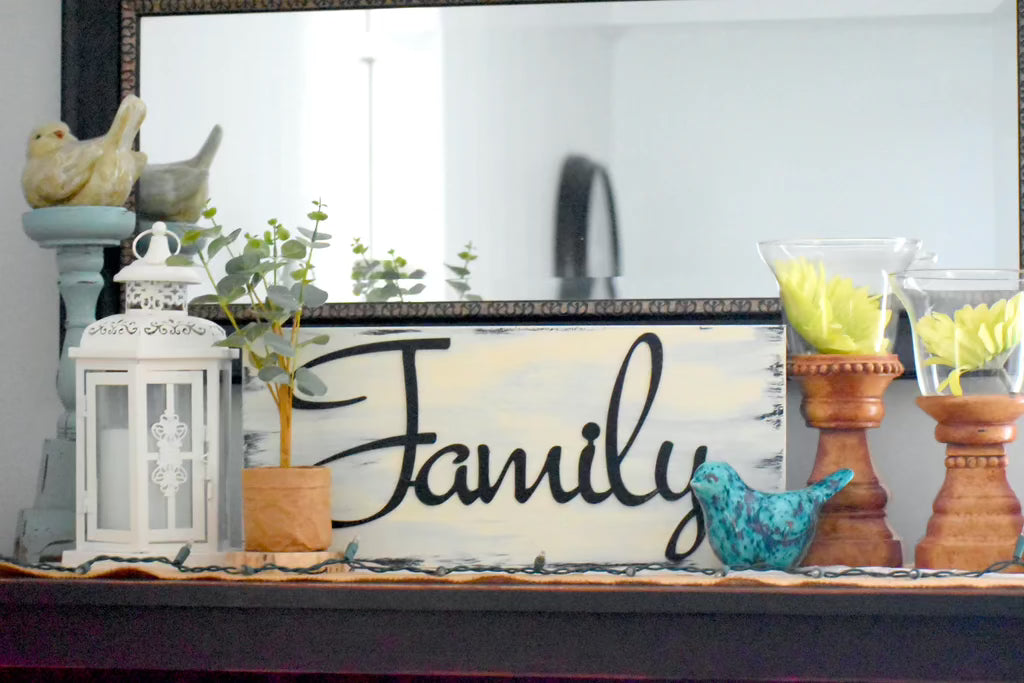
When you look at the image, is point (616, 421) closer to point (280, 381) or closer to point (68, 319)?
point (280, 381)

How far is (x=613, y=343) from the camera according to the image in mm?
879

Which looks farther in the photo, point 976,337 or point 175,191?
point 175,191

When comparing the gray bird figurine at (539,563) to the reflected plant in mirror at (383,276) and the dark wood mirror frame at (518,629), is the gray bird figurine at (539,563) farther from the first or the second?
the reflected plant in mirror at (383,276)

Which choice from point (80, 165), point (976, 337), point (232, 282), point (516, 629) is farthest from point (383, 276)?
point (976, 337)

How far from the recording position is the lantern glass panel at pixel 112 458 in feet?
2.82

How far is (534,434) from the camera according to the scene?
2.87ft

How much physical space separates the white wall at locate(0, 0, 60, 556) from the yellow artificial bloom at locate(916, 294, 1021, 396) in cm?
84

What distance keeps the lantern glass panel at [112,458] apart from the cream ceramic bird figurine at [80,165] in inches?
7.2

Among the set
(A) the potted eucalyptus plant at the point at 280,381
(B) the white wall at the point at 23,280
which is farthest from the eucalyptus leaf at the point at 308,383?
(B) the white wall at the point at 23,280

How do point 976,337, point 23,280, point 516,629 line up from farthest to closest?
point 23,280 → point 976,337 → point 516,629

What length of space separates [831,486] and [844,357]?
0.36 ft

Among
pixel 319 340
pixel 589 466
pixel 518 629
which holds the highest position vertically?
pixel 319 340

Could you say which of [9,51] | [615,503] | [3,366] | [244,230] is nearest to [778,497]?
[615,503]

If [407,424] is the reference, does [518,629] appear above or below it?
below
